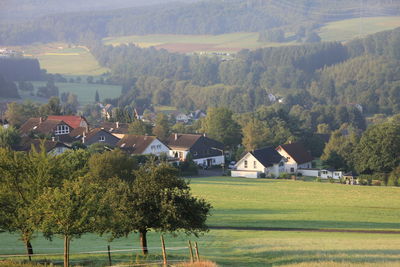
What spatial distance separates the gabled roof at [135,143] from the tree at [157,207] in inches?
1711

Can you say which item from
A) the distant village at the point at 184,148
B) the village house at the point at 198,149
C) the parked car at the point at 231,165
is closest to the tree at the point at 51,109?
the distant village at the point at 184,148

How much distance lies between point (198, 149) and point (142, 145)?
612cm

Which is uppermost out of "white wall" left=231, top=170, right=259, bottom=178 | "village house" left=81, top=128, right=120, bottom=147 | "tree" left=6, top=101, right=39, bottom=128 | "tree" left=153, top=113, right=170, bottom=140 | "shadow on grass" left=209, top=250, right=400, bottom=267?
"tree" left=6, top=101, right=39, bottom=128

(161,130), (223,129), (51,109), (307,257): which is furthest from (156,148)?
(307,257)

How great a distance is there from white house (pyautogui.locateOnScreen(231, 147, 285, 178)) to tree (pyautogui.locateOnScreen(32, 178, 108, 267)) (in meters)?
42.9

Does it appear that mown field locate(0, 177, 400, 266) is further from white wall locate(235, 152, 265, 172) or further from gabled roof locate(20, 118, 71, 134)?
gabled roof locate(20, 118, 71, 134)

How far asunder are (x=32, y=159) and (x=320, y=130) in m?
75.6

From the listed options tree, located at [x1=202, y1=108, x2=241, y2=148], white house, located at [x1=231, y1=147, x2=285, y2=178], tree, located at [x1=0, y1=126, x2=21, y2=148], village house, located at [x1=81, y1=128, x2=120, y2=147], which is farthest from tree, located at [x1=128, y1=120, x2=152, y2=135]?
tree, located at [x1=0, y1=126, x2=21, y2=148]

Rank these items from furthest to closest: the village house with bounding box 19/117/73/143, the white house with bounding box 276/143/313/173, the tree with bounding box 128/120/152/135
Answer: the tree with bounding box 128/120/152/135 < the village house with bounding box 19/117/73/143 < the white house with bounding box 276/143/313/173

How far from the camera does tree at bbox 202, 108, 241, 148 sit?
76.7 m

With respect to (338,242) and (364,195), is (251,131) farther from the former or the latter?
(338,242)

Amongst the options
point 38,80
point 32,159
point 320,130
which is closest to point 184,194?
point 32,159

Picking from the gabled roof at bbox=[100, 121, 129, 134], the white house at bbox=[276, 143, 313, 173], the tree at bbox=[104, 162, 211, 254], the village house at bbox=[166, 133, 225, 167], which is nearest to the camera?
the tree at bbox=[104, 162, 211, 254]

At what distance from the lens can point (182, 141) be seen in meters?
71.8
